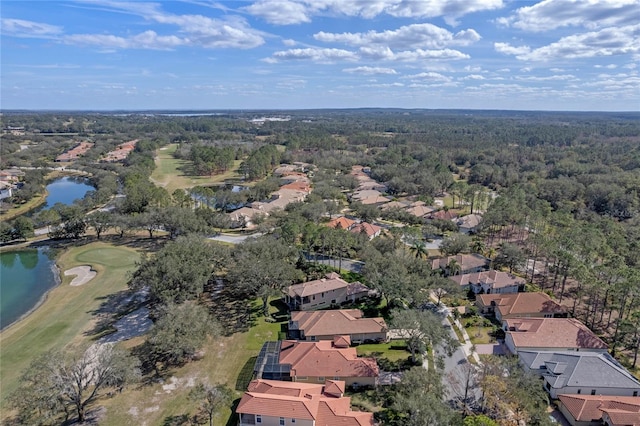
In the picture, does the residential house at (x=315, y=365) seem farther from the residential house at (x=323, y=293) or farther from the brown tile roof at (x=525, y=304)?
the brown tile roof at (x=525, y=304)

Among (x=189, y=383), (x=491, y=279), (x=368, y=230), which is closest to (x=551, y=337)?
(x=491, y=279)

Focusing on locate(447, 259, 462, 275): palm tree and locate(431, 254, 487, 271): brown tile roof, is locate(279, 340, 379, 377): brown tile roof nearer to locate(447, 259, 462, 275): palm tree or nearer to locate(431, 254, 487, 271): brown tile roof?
locate(447, 259, 462, 275): palm tree

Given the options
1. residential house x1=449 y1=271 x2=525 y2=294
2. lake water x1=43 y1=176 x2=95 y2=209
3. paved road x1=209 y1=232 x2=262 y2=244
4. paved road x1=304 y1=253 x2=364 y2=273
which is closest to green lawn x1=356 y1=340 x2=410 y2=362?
residential house x1=449 y1=271 x2=525 y2=294

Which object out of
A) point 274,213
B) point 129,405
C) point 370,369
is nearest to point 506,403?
point 370,369

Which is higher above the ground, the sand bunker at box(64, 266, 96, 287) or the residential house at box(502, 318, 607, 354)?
the residential house at box(502, 318, 607, 354)

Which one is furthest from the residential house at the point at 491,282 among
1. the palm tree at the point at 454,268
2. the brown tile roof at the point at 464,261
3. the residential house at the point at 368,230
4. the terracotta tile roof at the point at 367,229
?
the terracotta tile roof at the point at 367,229
